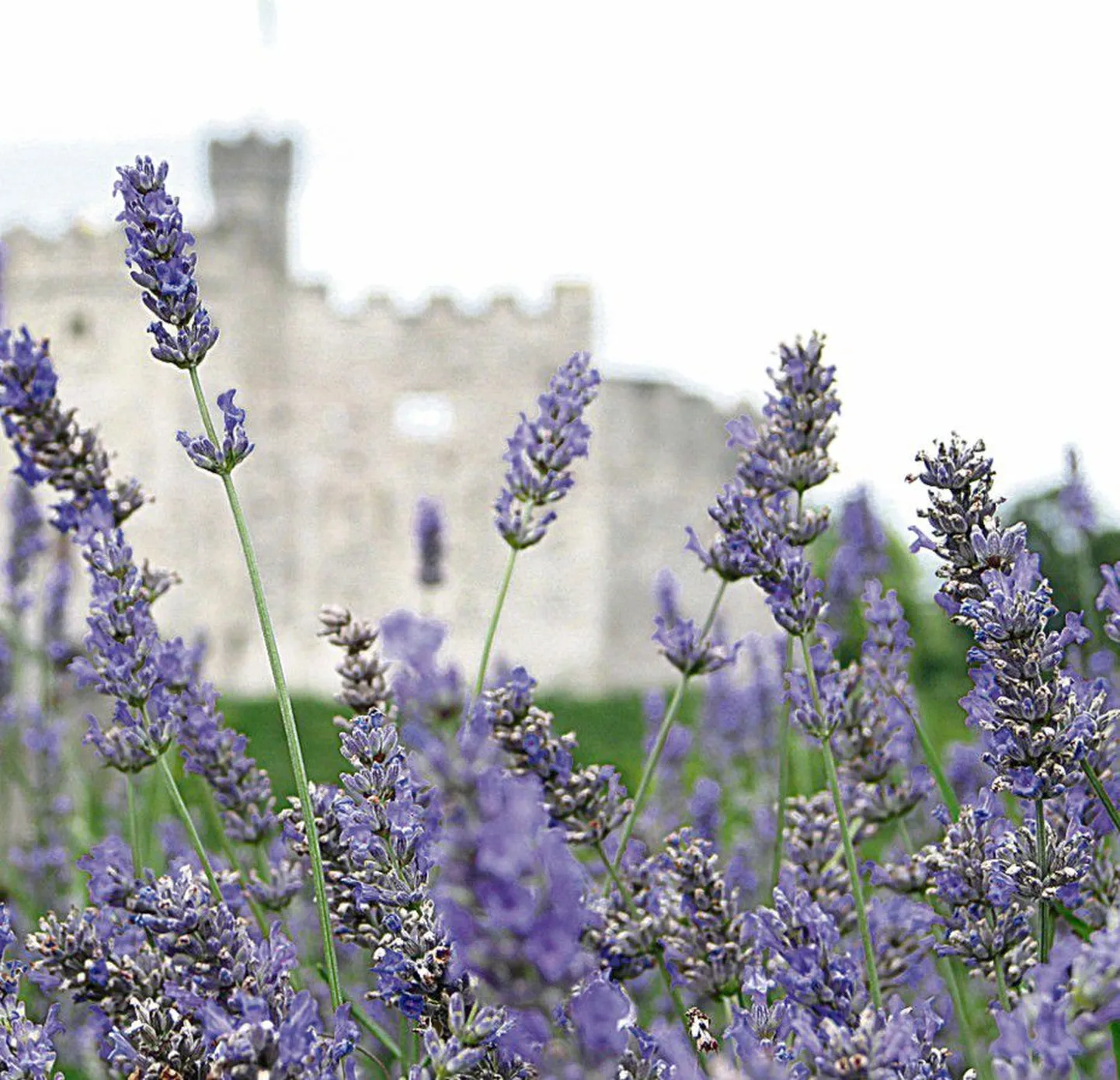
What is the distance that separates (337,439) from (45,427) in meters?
19.2

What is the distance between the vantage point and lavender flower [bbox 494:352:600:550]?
4.94 feet

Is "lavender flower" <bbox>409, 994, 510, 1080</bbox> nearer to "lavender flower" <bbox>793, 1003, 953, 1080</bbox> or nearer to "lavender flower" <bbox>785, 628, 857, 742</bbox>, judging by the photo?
"lavender flower" <bbox>793, 1003, 953, 1080</bbox>

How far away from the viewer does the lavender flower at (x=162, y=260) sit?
3.85 feet

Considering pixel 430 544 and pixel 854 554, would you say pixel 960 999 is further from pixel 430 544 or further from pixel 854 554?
pixel 854 554

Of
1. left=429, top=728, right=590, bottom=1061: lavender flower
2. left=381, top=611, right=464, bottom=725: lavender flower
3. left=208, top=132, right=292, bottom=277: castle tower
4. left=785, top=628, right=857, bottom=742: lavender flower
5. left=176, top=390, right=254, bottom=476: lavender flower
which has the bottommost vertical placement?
left=429, top=728, right=590, bottom=1061: lavender flower

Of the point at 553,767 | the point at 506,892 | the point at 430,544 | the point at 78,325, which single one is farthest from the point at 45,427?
the point at 78,325

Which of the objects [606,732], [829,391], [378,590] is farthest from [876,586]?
[378,590]

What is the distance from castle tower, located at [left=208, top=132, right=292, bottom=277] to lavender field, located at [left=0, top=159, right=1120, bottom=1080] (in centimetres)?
1974

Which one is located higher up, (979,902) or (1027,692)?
(1027,692)

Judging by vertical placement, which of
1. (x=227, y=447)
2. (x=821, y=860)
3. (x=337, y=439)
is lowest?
(x=821, y=860)

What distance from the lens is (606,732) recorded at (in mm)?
11750

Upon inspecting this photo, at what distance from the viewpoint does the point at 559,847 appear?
0.62m

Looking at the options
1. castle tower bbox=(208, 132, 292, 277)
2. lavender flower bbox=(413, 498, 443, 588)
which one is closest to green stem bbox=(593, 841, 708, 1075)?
lavender flower bbox=(413, 498, 443, 588)

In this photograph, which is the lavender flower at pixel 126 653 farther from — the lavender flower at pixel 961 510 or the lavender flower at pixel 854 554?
the lavender flower at pixel 854 554
